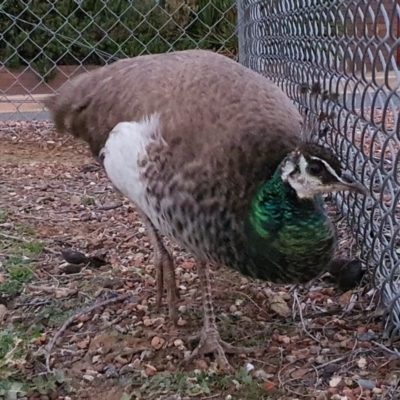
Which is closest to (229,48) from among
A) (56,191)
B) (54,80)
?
(54,80)

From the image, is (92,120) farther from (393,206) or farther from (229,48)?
(229,48)

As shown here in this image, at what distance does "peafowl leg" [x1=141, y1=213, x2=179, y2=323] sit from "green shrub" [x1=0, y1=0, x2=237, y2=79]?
138 inches

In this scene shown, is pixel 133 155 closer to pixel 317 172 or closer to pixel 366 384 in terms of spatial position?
pixel 317 172

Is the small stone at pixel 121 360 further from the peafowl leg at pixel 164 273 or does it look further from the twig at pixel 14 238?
the twig at pixel 14 238

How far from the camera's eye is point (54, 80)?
6043 millimetres

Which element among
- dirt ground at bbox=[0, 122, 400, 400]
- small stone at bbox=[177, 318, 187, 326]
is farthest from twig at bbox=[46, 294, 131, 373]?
small stone at bbox=[177, 318, 187, 326]

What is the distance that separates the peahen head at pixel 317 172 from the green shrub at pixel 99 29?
414cm

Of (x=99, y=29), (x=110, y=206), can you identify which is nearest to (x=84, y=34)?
(x=99, y=29)

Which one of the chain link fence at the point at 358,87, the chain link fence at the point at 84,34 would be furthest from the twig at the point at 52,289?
the chain link fence at the point at 84,34

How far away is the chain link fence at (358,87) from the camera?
2100 mm

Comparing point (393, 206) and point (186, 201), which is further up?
point (393, 206)

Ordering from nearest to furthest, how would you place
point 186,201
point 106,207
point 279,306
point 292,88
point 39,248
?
1. point 186,201
2. point 279,306
3. point 39,248
4. point 292,88
5. point 106,207

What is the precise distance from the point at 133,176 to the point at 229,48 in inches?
150

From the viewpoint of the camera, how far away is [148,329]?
2.46m
